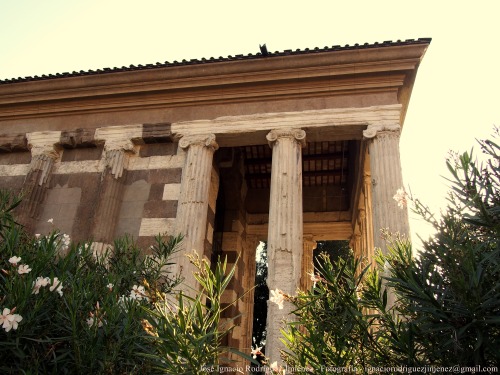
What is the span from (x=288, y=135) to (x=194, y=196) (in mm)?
2682

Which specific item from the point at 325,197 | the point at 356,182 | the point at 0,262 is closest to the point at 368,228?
the point at 356,182

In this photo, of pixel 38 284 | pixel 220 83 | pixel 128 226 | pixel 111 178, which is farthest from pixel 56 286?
pixel 220 83

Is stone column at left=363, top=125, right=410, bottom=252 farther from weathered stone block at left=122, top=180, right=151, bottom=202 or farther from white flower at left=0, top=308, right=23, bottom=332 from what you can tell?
white flower at left=0, top=308, right=23, bottom=332

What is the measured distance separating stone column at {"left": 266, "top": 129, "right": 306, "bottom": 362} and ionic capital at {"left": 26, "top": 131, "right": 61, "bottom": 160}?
5934 mm

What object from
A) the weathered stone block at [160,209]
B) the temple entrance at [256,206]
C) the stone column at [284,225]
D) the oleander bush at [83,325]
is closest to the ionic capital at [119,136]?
the weathered stone block at [160,209]

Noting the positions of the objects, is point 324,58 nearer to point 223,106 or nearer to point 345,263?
point 223,106

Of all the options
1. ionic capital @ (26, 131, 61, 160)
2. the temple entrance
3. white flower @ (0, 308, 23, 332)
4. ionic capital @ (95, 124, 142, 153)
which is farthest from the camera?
the temple entrance

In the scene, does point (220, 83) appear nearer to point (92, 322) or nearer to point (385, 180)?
point (385, 180)

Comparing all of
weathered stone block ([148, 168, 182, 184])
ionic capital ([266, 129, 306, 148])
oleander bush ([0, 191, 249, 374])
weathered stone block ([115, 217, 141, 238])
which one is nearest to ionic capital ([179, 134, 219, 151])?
weathered stone block ([148, 168, 182, 184])

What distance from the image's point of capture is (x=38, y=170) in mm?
10992

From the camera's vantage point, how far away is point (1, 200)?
13.7ft

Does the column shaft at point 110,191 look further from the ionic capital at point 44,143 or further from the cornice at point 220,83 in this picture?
the ionic capital at point 44,143

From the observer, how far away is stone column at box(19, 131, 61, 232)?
1049cm

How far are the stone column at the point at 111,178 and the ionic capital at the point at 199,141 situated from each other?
4.23 ft
